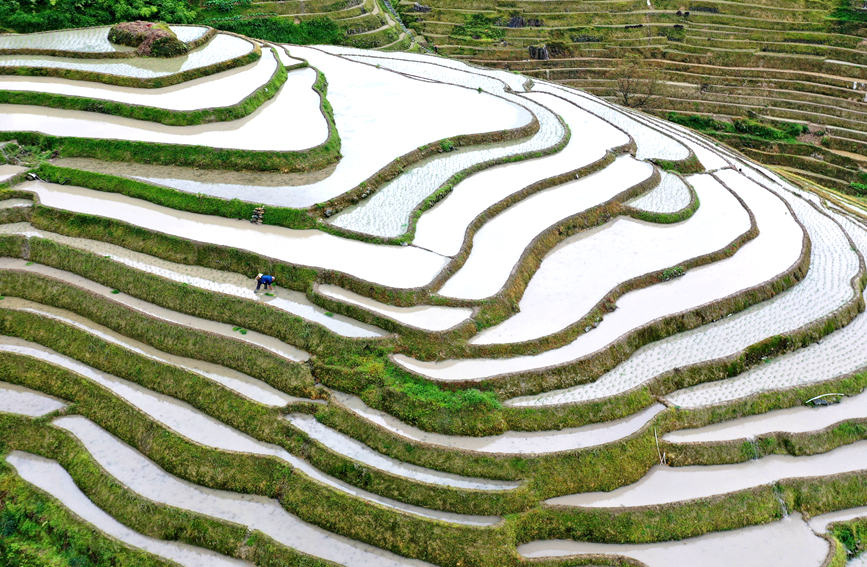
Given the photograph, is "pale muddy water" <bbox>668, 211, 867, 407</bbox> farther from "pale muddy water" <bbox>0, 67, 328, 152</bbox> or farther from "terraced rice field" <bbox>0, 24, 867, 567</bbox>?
"pale muddy water" <bbox>0, 67, 328, 152</bbox>

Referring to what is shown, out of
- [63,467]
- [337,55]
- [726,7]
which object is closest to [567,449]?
[63,467]

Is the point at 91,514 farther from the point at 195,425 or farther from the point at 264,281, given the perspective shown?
the point at 264,281

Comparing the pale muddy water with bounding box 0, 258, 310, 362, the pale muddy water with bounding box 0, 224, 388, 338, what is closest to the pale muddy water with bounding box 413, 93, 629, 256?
the pale muddy water with bounding box 0, 224, 388, 338

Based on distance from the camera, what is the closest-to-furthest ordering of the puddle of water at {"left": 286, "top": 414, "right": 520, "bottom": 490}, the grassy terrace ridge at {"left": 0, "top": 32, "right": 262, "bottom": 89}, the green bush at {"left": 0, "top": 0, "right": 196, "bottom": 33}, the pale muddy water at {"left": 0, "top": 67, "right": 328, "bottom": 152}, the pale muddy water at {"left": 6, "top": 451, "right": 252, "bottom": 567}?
the pale muddy water at {"left": 6, "top": 451, "right": 252, "bottom": 567}, the puddle of water at {"left": 286, "top": 414, "right": 520, "bottom": 490}, the pale muddy water at {"left": 0, "top": 67, "right": 328, "bottom": 152}, the grassy terrace ridge at {"left": 0, "top": 32, "right": 262, "bottom": 89}, the green bush at {"left": 0, "top": 0, "right": 196, "bottom": 33}

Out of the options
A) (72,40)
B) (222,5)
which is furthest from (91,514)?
(222,5)

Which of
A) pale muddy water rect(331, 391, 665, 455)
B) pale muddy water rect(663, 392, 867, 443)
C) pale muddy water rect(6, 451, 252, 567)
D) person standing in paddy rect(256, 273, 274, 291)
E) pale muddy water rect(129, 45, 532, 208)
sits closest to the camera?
pale muddy water rect(6, 451, 252, 567)

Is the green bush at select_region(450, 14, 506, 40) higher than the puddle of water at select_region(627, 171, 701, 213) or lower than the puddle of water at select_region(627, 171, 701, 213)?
higher

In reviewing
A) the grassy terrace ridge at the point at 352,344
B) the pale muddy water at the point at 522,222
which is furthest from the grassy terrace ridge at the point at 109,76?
the pale muddy water at the point at 522,222
